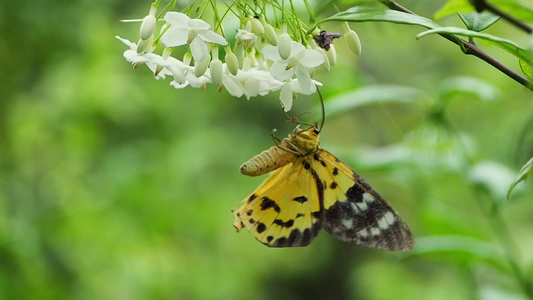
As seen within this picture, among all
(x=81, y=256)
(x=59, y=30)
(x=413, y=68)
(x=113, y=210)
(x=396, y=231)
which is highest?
(x=413, y=68)

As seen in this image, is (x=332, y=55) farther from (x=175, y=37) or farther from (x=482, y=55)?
(x=482, y=55)

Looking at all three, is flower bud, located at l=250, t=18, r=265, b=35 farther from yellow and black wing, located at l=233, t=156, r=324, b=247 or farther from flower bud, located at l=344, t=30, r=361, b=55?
yellow and black wing, located at l=233, t=156, r=324, b=247

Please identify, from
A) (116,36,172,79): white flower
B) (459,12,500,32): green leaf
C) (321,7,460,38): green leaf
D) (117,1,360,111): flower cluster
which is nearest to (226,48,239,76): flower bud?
(117,1,360,111): flower cluster

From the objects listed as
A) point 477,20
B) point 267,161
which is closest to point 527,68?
point 477,20

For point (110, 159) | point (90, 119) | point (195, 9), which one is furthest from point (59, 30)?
point (195, 9)

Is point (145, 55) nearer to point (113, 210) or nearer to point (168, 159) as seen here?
point (113, 210)
